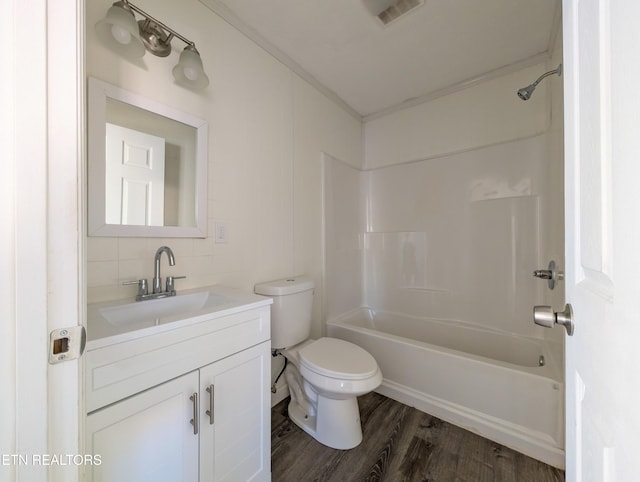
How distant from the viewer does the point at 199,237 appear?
128 centimetres

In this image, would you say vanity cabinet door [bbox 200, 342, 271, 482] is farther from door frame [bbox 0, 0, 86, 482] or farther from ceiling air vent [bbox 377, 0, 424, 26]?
ceiling air vent [bbox 377, 0, 424, 26]

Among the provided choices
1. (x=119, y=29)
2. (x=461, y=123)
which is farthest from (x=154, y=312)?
(x=461, y=123)

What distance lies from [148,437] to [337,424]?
0.95 metres

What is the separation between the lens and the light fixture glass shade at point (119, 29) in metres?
0.91

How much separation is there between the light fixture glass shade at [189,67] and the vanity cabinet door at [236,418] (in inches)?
49.5

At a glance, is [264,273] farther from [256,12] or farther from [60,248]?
[256,12]

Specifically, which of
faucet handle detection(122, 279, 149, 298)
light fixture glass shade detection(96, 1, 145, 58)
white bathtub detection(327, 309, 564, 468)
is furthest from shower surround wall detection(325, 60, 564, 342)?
light fixture glass shade detection(96, 1, 145, 58)

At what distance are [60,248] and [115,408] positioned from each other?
1.77ft

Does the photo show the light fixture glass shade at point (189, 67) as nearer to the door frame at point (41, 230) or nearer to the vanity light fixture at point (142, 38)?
the vanity light fixture at point (142, 38)

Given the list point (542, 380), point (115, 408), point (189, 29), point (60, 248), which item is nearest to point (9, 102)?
point (60, 248)

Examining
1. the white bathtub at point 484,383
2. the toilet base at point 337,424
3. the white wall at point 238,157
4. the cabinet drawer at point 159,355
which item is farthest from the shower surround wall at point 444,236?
the cabinet drawer at point 159,355

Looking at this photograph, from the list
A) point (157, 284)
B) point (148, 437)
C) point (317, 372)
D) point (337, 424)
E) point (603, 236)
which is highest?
point (603, 236)

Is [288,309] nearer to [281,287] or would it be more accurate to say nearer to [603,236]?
[281,287]

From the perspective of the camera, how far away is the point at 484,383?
1439 mm
